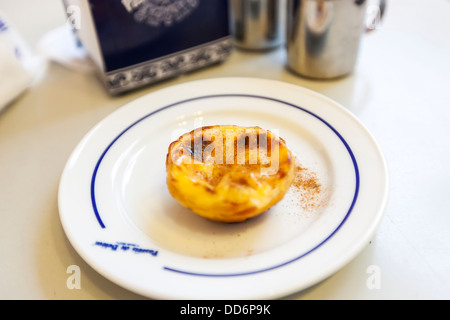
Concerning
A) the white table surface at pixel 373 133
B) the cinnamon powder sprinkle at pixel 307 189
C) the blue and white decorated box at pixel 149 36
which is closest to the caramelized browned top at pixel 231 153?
the cinnamon powder sprinkle at pixel 307 189

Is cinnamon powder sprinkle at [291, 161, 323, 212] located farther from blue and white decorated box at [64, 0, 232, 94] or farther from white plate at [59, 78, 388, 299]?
blue and white decorated box at [64, 0, 232, 94]

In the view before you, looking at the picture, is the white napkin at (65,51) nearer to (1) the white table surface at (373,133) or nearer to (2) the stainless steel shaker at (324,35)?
(1) the white table surface at (373,133)

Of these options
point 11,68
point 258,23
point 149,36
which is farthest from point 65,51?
point 258,23

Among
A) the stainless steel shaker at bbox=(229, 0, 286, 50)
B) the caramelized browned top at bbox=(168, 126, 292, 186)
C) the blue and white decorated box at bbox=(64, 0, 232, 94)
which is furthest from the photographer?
the stainless steel shaker at bbox=(229, 0, 286, 50)

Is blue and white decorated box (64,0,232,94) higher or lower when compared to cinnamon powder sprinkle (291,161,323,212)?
higher

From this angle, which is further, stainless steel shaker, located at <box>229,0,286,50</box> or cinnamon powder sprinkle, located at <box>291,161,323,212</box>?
stainless steel shaker, located at <box>229,0,286,50</box>

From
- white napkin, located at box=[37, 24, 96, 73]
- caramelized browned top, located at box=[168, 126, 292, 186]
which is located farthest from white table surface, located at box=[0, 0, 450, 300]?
caramelized browned top, located at box=[168, 126, 292, 186]

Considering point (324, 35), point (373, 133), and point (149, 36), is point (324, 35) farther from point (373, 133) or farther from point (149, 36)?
point (149, 36)
